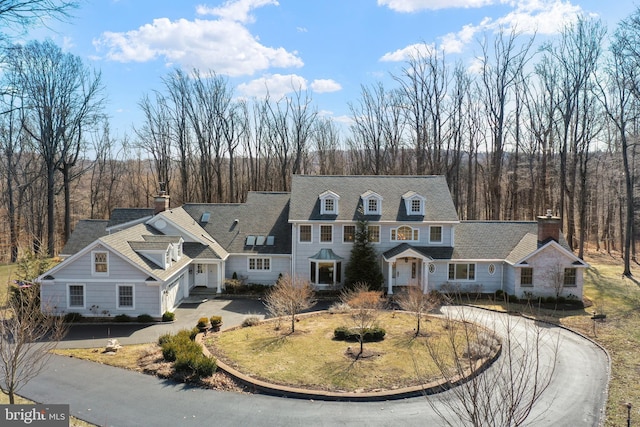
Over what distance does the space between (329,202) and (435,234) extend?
8.02 metres

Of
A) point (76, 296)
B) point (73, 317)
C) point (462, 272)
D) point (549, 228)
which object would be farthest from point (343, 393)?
point (549, 228)

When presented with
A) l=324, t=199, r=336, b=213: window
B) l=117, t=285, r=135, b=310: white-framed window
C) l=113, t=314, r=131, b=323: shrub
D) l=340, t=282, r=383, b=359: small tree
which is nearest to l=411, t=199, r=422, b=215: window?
l=324, t=199, r=336, b=213: window

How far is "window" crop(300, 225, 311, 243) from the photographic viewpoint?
29.2 m

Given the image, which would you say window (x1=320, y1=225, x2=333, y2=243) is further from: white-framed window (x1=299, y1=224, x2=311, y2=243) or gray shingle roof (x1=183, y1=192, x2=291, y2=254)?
gray shingle roof (x1=183, y1=192, x2=291, y2=254)

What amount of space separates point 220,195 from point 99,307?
2629 cm

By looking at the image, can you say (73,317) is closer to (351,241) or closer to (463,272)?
(351,241)

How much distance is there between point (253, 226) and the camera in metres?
31.5

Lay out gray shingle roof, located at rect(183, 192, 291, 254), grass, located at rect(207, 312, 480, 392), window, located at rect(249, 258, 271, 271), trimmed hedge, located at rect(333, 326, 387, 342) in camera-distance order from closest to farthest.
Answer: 1. grass, located at rect(207, 312, 480, 392)
2. trimmed hedge, located at rect(333, 326, 387, 342)
3. window, located at rect(249, 258, 271, 271)
4. gray shingle roof, located at rect(183, 192, 291, 254)

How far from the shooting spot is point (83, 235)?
30875 mm

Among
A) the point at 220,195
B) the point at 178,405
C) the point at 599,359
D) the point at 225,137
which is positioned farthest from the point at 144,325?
the point at 225,137

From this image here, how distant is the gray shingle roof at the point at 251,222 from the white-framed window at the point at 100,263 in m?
8.91

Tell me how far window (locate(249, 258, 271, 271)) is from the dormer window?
544 cm

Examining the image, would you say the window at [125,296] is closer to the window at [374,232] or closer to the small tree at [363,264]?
the small tree at [363,264]

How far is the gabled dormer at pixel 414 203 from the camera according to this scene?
2930cm
